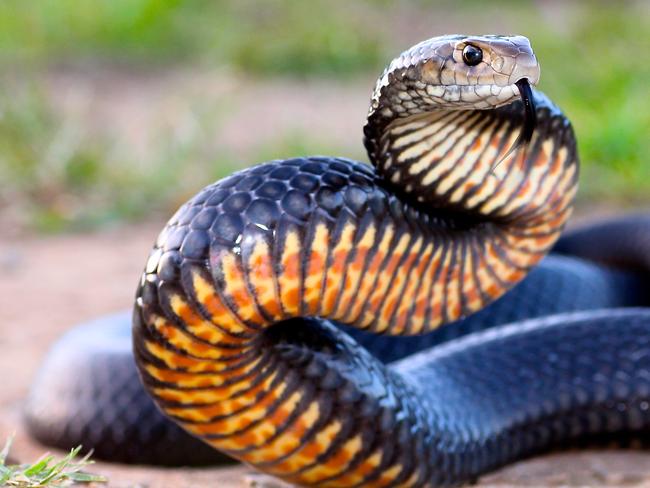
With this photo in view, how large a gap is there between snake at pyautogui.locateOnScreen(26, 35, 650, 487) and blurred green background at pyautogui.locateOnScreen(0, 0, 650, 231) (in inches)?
159

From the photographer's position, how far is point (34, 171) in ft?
23.3

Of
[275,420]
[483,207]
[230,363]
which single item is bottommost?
[275,420]

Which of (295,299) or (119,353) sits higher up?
(295,299)

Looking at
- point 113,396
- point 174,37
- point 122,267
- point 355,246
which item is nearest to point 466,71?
point 355,246

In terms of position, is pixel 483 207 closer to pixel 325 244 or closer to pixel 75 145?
pixel 325 244

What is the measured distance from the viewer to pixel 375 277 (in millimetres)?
2672

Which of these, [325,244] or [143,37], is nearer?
[325,244]

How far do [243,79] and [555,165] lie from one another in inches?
294

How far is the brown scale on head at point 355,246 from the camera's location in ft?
8.39

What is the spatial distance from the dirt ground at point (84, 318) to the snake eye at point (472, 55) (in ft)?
4.18

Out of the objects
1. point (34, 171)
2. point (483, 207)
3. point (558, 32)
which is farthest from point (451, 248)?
point (558, 32)

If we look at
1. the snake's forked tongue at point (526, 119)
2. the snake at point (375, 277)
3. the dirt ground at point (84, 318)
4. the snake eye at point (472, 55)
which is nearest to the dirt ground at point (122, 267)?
the dirt ground at point (84, 318)

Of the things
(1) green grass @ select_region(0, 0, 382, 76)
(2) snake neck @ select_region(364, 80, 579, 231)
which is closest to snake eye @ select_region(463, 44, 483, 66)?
(2) snake neck @ select_region(364, 80, 579, 231)

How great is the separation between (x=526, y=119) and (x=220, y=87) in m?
7.03
